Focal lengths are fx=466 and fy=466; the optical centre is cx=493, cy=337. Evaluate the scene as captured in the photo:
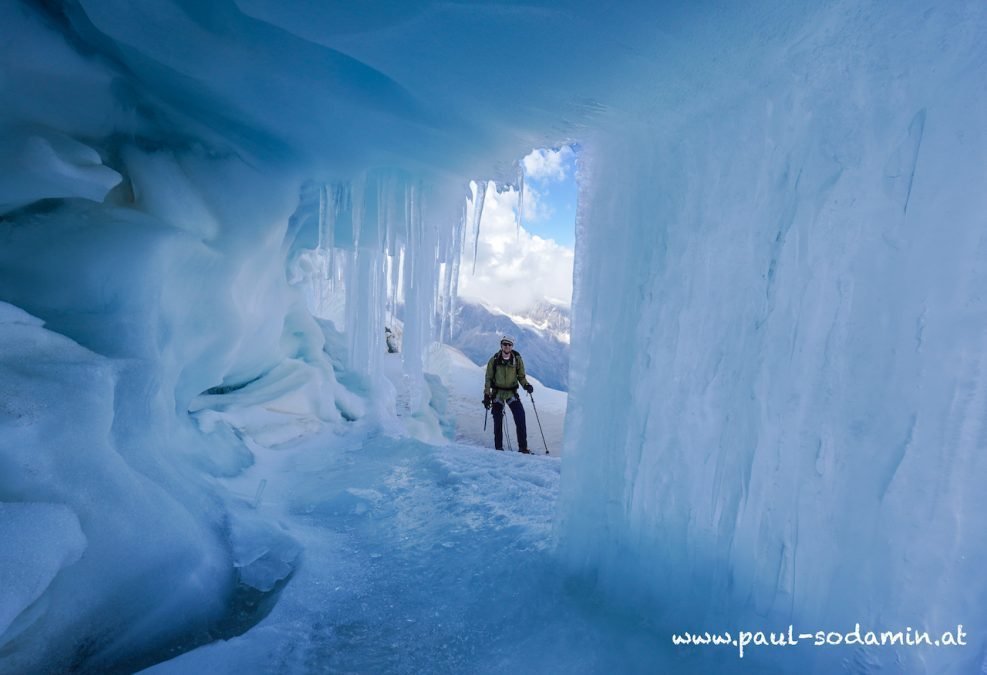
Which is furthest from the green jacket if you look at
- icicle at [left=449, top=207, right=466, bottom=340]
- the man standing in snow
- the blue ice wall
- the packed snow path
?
the blue ice wall

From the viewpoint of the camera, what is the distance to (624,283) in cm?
291

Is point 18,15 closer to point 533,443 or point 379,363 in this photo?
point 379,363

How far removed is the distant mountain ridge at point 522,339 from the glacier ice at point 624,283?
3517 centimetres

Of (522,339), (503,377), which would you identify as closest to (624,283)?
(503,377)

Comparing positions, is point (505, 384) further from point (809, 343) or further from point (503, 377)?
point (809, 343)

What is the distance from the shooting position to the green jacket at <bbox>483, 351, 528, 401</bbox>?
23.8 feet

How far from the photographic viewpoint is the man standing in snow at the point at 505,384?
7.24m

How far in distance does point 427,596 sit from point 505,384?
457cm

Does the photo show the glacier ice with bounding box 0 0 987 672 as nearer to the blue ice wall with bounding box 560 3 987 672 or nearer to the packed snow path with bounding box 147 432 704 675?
the blue ice wall with bounding box 560 3 987 672

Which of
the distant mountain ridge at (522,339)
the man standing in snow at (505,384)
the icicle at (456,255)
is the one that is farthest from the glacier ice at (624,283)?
the distant mountain ridge at (522,339)

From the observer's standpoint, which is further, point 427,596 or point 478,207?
point 478,207

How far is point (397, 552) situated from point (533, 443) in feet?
20.9

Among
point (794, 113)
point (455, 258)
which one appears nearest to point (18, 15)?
point (455, 258)

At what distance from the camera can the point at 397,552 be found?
3357 mm
